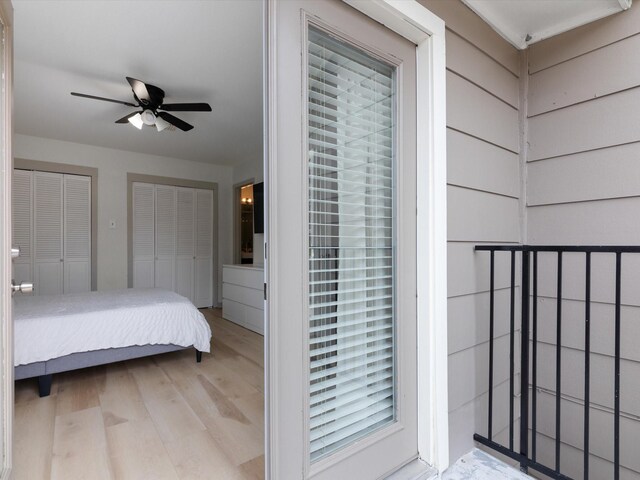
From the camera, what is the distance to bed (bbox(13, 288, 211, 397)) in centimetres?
235

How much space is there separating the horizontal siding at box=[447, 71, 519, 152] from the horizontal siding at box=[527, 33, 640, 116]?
0.59 ft

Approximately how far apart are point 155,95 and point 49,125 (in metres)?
2.18

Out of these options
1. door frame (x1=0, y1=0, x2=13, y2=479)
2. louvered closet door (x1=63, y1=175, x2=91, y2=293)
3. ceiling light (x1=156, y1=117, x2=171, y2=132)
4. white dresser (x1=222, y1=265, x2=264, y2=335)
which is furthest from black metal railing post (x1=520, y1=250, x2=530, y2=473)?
louvered closet door (x1=63, y1=175, x2=91, y2=293)

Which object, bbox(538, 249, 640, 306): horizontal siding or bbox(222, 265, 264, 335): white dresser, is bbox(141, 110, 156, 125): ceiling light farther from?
bbox(538, 249, 640, 306): horizontal siding

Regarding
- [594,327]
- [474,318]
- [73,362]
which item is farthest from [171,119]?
[594,327]

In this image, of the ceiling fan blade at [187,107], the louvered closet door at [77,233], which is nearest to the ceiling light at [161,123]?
the ceiling fan blade at [187,107]

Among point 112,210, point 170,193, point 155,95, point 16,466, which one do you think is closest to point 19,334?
point 16,466

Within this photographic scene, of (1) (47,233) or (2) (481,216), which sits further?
(1) (47,233)

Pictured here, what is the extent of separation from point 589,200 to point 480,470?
4.99 ft

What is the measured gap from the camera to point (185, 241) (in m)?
5.49

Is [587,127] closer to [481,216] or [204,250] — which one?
[481,216]

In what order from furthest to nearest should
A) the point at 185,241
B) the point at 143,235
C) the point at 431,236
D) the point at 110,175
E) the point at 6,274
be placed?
the point at 185,241 → the point at 143,235 → the point at 110,175 → the point at 431,236 → the point at 6,274

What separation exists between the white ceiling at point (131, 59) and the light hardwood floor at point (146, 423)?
2.49 metres

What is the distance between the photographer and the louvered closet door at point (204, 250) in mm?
5613
